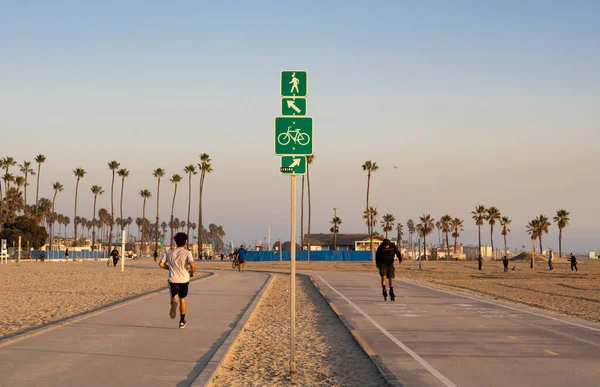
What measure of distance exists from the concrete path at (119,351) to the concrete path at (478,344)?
2.83 meters

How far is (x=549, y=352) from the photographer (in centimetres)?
1109

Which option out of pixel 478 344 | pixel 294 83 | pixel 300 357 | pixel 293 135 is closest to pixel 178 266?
pixel 300 357

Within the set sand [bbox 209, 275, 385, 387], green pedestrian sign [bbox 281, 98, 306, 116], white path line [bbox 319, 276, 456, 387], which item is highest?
green pedestrian sign [bbox 281, 98, 306, 116]

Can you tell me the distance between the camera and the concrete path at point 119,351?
8.53 metres

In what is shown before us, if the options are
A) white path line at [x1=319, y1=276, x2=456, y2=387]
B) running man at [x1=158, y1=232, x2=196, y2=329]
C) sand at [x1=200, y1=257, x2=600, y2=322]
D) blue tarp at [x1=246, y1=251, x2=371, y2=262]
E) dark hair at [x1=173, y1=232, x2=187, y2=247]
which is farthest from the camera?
blue tarp at [x1=246, y1=251, x2=371, y2=262]

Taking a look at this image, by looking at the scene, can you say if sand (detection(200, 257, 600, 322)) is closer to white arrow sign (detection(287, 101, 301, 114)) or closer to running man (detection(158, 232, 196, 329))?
running man (detection(158, 232, 196, 329))

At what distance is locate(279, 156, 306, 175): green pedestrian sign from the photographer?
9.39 meters

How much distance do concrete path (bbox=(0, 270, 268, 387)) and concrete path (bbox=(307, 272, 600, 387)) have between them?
2830mm

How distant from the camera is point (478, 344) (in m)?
12.1

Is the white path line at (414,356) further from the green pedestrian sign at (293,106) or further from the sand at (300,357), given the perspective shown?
the green pedestrian sign at (293,106)

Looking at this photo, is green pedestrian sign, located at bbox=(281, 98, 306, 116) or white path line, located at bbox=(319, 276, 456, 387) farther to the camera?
green pedestrian sign, located at bbox=(281, 98, 306, 116)

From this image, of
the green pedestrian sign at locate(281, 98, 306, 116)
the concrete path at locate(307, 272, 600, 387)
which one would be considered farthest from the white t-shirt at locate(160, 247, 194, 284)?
the green pedestrian sign at locate(281, 98, 306, 116)

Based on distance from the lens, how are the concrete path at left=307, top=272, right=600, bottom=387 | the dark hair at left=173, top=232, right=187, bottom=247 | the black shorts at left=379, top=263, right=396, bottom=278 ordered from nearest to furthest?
the concrete path at left=307, top=272, right=600, bottom=387 < the dark hair at left=173, top=232, right=187, bottom=247 < the black shorts at left=379, top=263, right=396, bottom=278

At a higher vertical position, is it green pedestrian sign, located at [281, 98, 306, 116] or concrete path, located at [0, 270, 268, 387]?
green pedestrian sign, located at [281, 98, 306, 116]
